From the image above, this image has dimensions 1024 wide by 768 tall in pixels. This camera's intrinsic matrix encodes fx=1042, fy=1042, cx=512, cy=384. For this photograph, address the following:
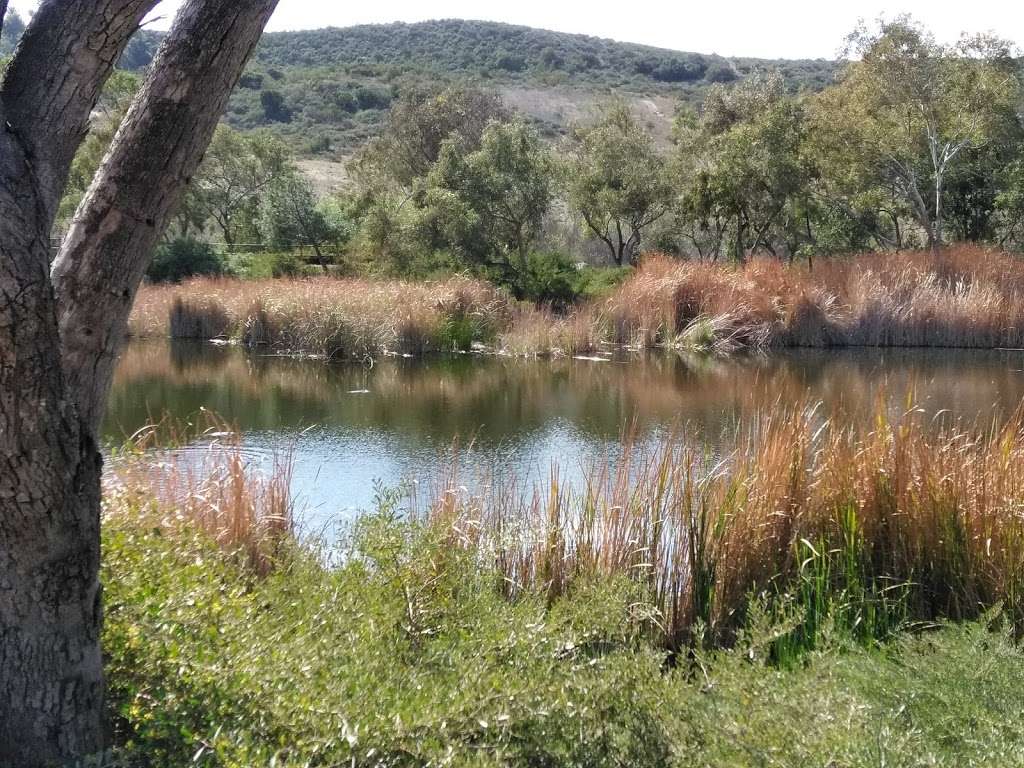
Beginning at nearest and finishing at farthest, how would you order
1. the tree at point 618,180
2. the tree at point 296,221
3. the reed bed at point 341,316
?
1. the reed bed at point 341,316
2. the tree at point 618,180
3. the tree at point 296,221

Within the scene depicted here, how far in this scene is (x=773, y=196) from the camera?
79.1 ft

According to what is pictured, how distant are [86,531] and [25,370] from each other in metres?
0.45

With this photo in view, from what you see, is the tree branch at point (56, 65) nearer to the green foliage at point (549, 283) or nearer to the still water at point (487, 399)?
the still water at point (487, 399)

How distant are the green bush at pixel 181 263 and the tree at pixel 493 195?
266 inches

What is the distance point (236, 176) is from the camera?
3669 cm

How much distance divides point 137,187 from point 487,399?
11597 millimetres

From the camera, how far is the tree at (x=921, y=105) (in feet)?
72.5

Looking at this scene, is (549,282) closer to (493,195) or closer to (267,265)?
(493,195)

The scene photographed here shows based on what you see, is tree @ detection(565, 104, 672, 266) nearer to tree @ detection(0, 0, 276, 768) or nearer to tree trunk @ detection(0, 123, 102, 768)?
tree @ detection(0, 0, 276, 768)

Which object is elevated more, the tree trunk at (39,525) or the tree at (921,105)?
the tree at (921,105)

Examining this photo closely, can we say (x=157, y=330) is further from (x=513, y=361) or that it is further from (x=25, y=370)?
(x=25, y=370)

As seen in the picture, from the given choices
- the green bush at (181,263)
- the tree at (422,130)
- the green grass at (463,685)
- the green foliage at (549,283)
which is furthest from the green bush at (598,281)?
the green grass at (463,685)

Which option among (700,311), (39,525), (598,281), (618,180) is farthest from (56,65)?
(618,180)

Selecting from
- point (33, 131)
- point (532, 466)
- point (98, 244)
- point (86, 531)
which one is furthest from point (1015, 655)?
point (532, 466)
